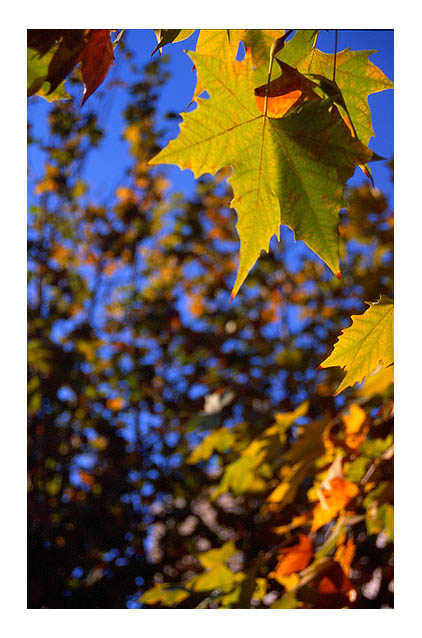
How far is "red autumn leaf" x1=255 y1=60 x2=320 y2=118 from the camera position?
0.49 m

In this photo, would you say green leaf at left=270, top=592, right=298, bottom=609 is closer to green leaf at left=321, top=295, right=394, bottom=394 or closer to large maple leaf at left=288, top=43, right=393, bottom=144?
green leaf at left=321, top=295, right=394, bottom=394

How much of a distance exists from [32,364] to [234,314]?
0.79 meters

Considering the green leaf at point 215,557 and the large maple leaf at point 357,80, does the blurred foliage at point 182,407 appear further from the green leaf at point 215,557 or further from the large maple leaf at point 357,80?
the large maple leaf at point 357,80

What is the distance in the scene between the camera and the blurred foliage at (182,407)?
1065 mm

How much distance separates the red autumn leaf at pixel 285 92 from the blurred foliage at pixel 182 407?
23.1 inches

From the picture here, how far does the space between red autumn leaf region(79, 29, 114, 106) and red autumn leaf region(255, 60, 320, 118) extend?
177 millimetres

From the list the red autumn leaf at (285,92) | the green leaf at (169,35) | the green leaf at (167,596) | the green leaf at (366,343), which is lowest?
the green leaf at (167,596)

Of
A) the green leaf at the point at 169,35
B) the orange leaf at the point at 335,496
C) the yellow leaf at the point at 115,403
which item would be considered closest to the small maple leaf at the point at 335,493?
the orange leaf at the point at 335,496

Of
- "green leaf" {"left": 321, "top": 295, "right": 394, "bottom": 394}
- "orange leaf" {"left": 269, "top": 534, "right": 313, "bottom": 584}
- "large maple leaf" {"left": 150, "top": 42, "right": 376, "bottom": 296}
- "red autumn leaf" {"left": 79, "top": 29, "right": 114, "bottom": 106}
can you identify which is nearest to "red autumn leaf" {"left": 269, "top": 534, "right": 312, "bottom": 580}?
"orange leaf" {"left": 269, "top": 534, "right": 313, "bottom": 584}

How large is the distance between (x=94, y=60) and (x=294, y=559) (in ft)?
2.82

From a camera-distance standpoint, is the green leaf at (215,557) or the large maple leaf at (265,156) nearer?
the large maple leaf at (265,156)

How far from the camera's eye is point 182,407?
1992 millimetres

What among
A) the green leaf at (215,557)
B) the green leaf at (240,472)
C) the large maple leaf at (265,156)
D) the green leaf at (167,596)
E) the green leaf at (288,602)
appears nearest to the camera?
the large maple leaf at (265,156)

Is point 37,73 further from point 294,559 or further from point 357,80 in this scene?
point 294,559
